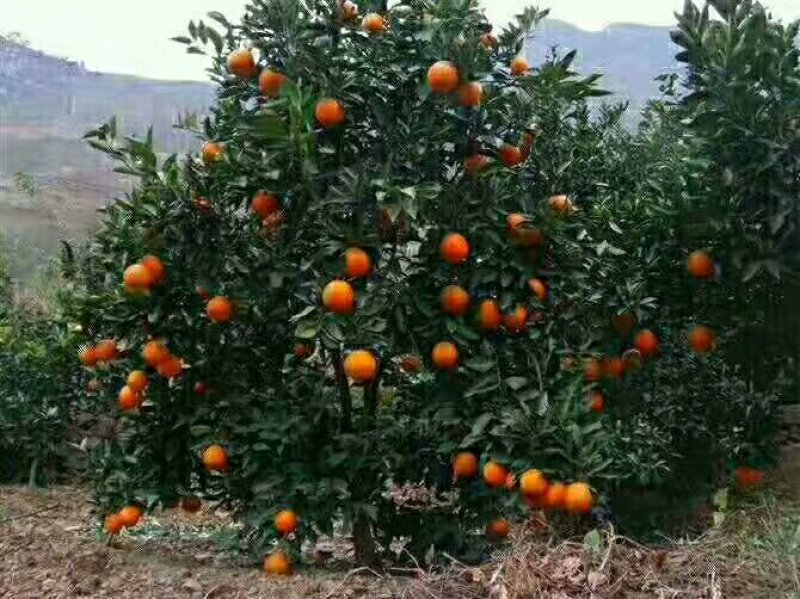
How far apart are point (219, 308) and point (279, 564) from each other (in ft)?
3.02

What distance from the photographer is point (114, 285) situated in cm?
384

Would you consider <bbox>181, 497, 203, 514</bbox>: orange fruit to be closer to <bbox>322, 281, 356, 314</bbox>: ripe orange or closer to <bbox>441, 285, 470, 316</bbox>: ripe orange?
<bbox>322, 281, 356, 314</bbox>: ripe orange

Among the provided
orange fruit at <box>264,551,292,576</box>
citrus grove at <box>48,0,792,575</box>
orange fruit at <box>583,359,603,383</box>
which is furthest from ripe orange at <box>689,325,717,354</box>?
orange fruit at <box>264,551,292,576</box>

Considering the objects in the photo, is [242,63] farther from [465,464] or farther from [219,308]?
[465,464]

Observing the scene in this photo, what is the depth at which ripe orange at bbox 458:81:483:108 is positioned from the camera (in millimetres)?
3264

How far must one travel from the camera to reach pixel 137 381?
3703 millimetres

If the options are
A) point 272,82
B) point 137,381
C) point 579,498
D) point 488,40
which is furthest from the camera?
point 137,381

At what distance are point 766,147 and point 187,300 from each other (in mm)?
2170

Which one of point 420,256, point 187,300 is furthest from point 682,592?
point 187,300

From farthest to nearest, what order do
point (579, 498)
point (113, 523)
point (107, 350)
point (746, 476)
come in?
1. point (746, 476)
2. point (113, 523)
3. point (107, 350)
4. point (579, 498)

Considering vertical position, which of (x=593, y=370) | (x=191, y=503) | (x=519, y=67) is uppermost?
(x=519, y=67)

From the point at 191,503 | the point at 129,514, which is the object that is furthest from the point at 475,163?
the point at 129,514

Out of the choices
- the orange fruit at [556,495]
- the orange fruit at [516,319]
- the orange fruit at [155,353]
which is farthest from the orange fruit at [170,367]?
the orange fruit at [556,495]

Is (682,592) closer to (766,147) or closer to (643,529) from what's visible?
(766,147)
